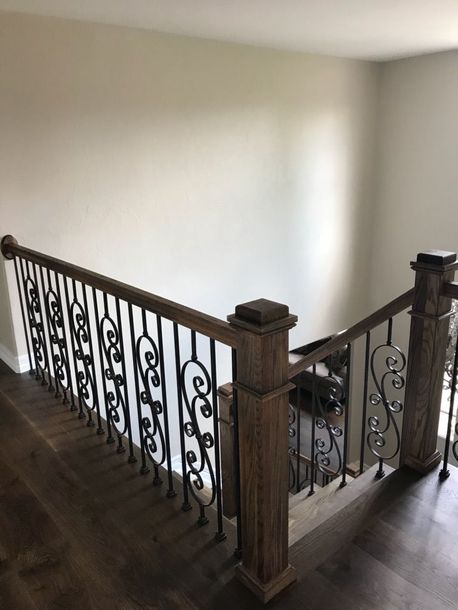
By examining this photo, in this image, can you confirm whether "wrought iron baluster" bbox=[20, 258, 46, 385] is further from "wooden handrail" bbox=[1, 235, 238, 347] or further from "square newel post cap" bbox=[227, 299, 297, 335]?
"square newel post cap" bbox=[227, 299, 297, 335]

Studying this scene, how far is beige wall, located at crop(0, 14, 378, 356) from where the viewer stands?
3.18 metres

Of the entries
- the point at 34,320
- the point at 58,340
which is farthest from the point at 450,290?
the point at 34,320

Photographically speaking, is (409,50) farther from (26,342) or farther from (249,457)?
(249,457)

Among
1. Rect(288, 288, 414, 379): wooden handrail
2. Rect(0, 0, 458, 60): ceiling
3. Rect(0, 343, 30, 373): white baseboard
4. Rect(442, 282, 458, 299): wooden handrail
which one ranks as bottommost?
Rect(0, 343, 30, 373): white baseboard

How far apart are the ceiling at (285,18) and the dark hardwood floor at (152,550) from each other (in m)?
2.50

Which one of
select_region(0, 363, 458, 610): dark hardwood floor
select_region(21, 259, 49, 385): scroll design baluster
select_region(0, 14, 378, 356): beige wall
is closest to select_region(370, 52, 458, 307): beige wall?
select_region(0, 14, 378, 356): beige wall

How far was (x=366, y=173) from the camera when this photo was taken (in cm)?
548

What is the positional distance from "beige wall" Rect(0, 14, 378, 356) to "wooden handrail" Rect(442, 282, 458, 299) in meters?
2.40

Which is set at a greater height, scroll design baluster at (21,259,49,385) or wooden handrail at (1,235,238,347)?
wooden handrail at (1,235,238,347)

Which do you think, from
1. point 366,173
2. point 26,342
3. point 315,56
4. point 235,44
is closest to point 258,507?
point 26,342

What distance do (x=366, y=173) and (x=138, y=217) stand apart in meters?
2.85

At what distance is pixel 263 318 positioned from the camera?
139 centimetres

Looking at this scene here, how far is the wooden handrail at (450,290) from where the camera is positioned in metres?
2.02

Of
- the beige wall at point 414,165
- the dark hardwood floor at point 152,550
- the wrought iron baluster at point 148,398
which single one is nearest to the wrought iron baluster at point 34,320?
the dark hardwood floor at point 152,550
